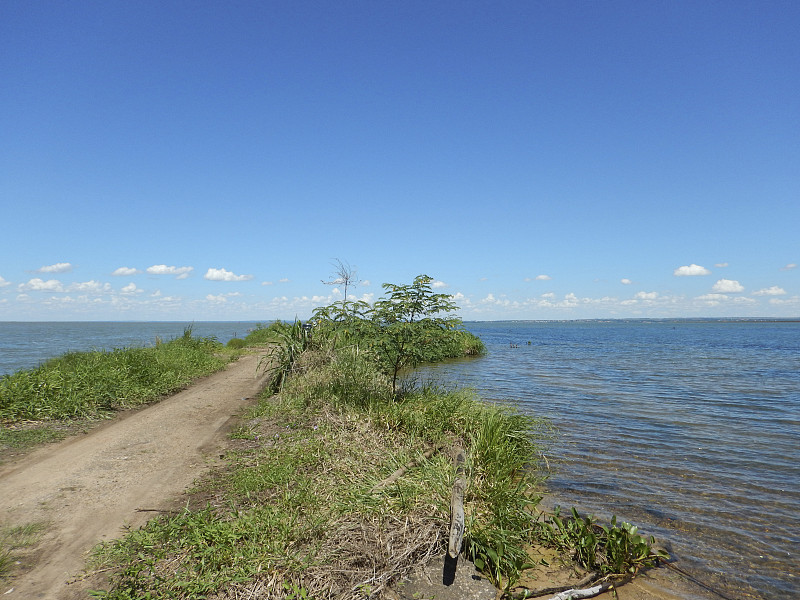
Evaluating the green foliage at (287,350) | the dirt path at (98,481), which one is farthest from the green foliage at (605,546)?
the green foliage at (287,350)

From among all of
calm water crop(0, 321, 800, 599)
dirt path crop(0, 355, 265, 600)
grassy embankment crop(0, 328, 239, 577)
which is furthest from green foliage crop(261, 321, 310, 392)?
calm water crop(0, 321, 800, 599)

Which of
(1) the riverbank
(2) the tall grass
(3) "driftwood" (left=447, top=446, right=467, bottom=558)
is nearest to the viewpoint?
(1) the riverbank

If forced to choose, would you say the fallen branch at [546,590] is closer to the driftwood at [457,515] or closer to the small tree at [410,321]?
the driftwood at [457,515]

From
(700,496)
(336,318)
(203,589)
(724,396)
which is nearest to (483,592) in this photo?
(203,589)

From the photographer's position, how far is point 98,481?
23.4 feet

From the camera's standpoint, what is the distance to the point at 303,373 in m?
13.3

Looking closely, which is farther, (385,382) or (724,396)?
(724,396)

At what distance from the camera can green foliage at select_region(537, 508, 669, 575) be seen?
17.6 feet

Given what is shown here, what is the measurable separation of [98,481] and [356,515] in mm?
4715

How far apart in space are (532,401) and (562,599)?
40.6ft

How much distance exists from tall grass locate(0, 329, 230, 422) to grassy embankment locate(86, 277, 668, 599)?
5.07 meters

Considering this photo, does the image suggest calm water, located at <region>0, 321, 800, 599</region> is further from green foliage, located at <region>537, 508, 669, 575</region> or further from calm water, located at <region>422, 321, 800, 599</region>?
green foliage, located at <region>537, 508, 669, 575</region>

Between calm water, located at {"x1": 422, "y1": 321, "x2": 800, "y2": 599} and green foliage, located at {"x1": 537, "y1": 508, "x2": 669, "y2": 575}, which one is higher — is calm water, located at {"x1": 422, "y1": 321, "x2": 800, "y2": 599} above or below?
below

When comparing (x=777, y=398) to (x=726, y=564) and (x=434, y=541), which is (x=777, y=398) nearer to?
(x=726, y=564)
